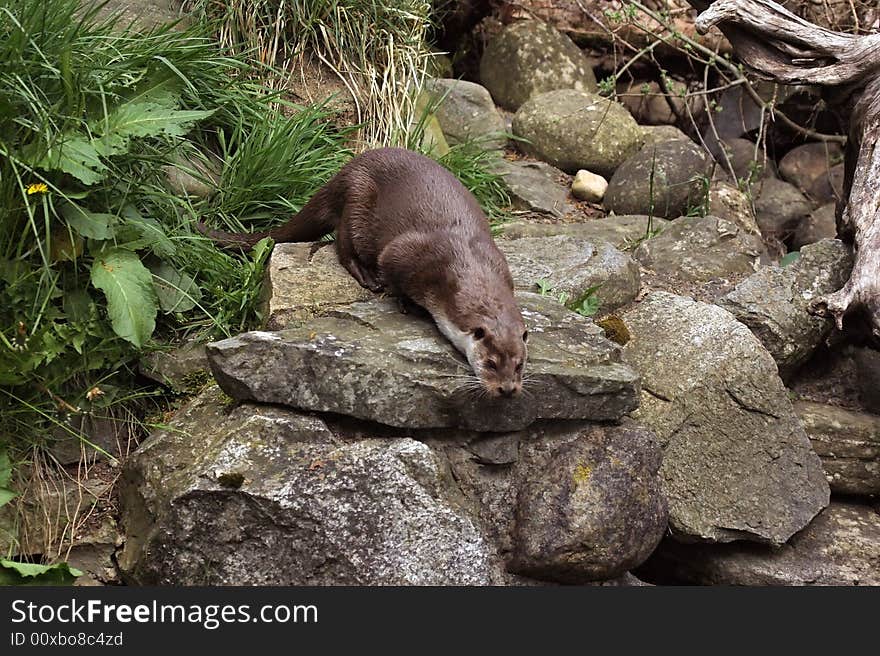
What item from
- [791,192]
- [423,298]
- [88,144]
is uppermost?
[88,144]

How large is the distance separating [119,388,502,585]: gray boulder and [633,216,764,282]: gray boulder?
7.47 feet

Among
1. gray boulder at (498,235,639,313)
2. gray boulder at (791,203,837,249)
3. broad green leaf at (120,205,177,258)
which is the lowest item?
gray boulder at (791,203,837,249)

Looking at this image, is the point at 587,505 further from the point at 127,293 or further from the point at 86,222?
the point at 86,222

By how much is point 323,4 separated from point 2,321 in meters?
2.59

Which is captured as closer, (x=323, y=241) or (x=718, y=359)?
(x=718, y=359)

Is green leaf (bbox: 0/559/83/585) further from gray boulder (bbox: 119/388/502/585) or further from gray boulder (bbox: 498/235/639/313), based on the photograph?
gray boulder (bbox: 498/235/639/313)

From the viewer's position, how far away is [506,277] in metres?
3.51

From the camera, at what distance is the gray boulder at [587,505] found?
3246 millimetres

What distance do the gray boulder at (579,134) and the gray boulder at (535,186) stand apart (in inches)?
5.0

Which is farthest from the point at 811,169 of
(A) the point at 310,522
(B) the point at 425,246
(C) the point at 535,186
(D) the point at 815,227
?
(A) the point at 310,522

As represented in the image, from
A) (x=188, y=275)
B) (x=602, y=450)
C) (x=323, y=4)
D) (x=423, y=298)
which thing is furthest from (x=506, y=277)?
(x=323, y=4)

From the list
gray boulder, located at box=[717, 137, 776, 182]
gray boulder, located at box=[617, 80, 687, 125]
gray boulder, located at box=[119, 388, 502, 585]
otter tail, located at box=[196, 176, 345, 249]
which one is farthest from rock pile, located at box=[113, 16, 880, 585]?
gray boulder, located at box=[617, 80, 687, 125]

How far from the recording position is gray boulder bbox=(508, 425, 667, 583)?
10.6ft

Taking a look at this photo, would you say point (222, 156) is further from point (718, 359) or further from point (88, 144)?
point (718, 359)
